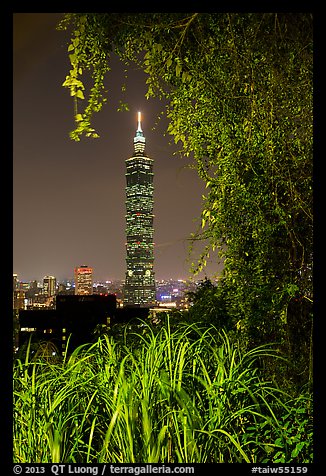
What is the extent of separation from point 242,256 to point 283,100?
0.73 metres

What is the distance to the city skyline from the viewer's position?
97.6 inches

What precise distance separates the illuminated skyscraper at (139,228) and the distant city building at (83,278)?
20 cm

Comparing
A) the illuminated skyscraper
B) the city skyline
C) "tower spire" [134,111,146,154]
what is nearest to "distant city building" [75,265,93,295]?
the city skyline

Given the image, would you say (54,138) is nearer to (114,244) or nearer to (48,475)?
(114,244)

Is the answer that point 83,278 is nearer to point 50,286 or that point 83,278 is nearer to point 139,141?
point 50,286

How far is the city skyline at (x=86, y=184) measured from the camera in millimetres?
2479

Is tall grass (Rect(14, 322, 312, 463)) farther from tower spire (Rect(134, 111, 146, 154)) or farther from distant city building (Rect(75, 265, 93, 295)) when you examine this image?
tower spire (Rect(134, 111, 146, 154))

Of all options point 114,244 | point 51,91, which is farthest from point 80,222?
point 51,91

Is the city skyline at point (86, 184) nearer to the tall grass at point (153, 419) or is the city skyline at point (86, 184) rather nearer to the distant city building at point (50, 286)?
the distant city building at point (50, 286)

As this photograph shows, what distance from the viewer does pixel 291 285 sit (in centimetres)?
222

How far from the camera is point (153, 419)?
6.16 feet

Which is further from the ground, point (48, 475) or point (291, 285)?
point (291, 285)

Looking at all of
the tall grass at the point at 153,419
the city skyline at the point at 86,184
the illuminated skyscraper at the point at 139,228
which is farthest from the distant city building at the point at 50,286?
the tall grass at the point at 153,419

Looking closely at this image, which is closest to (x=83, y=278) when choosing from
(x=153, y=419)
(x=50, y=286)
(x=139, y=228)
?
(x=50, y=286)
